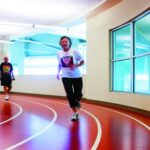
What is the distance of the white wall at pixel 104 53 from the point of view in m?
7.04

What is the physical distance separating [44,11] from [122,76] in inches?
121

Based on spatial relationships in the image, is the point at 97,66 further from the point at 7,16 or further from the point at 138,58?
the point at 7,16

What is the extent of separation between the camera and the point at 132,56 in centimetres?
735

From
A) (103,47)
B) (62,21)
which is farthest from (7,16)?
(103,47)

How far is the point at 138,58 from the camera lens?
7.23 m

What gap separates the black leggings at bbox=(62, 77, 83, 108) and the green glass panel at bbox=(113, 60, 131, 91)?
2.49m

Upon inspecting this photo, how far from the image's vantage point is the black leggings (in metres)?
5.50

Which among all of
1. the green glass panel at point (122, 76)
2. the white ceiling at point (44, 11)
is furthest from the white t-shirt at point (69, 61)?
the white ceiling at point (44, 11)

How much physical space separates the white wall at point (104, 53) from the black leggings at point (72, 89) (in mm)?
1688

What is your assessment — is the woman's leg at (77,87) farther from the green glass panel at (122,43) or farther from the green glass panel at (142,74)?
the green glass panel at (122,43)

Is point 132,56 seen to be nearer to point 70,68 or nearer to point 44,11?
point 70,68

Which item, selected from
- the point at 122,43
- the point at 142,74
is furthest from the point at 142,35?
the point at 122,43

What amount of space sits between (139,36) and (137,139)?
3909 millimetres

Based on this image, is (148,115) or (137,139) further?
(148,115)
